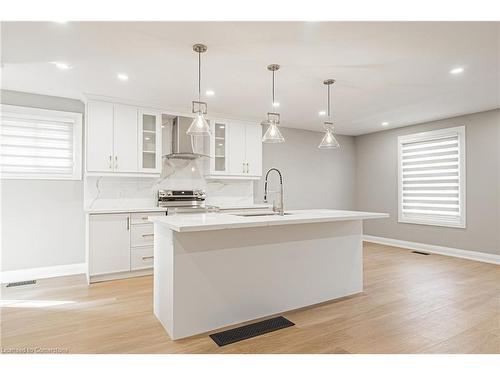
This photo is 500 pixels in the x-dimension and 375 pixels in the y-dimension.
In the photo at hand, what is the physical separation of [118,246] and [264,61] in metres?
2.95

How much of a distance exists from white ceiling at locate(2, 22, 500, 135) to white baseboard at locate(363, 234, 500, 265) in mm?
2396

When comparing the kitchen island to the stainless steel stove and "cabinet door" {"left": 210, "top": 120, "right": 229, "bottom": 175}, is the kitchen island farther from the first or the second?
"cabinet door" {"left": 210, "top": 120, "right": 229, "bottom": 175}

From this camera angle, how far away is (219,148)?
513cm

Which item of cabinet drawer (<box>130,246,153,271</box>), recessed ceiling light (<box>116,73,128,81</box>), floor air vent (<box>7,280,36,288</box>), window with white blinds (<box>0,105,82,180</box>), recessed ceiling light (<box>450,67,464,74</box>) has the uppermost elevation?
recessed ceiling light (<box>450,67,464,74</box>)

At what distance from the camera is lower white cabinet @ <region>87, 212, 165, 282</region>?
385 cm

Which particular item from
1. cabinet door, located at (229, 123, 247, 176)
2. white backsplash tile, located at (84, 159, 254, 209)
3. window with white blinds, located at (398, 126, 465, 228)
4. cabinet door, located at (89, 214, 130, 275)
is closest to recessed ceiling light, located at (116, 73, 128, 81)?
white backsplash tile, located at (84, 159, 254, 209)

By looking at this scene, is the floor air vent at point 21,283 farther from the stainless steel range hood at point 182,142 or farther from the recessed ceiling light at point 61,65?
the recessed ceiling light at point 61,65

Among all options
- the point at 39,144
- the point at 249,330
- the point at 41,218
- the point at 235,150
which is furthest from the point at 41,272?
the point at 235,150

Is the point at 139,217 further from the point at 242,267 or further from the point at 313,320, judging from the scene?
the point at 313,320

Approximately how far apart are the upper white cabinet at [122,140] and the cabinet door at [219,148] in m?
0.90

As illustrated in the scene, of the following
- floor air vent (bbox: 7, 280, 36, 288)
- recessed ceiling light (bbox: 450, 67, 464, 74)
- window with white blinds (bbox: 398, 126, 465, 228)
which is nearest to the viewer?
recessed ceiling light (bbox: 450, 67, 464, 74)

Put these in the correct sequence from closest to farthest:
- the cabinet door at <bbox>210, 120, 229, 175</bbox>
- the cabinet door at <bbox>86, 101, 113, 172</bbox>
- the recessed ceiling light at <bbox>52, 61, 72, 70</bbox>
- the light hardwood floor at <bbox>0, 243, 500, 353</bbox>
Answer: the light hardwood floor at <bbox>0, 243, 500, 353</bbox> < the recessed ceiling light at <bbox>52, 61, 72, 70</bbox> < the cabinet door at <bbox>86, 101, 113, 172</bbox> < the cabinet door at <bbox>210, 120, 229, 175</bbox>

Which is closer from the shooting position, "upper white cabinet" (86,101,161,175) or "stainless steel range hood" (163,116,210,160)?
"upper white cabinet" (86,101,161,175)
